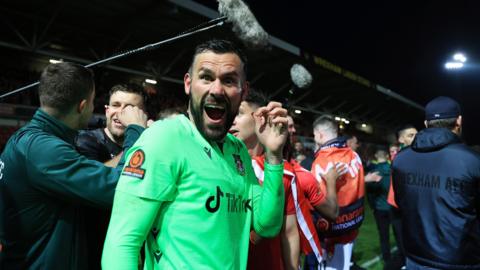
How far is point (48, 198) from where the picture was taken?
185 centimetres

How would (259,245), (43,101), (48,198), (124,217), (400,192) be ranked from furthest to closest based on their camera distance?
(400,192) < (259,245) < (43,101) < (48,198) < (124,217)

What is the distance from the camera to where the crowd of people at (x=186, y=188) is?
55.0 inches

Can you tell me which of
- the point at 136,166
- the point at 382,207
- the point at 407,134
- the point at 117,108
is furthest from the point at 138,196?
the point at 382,207

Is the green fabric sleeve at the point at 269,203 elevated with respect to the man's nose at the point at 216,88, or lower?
lower

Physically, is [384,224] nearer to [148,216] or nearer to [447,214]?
[447,214]

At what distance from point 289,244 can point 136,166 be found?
1397mm

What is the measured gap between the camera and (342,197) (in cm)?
462

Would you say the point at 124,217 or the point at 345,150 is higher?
the point at 345,150

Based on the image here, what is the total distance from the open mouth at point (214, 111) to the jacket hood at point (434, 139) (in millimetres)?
2216

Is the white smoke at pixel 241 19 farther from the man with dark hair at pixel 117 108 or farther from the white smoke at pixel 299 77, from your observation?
the man with dark hair at pixel 117 108

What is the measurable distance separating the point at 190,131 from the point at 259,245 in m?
1.06

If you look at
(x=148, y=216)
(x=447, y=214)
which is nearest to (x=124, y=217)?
(x=148, y=216)

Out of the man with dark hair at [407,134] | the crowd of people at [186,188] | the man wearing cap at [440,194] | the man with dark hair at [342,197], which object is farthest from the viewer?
the man with dark hair at [407,134]

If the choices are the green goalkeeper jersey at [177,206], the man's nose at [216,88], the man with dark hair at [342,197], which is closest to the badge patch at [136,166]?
the green goalkeeper jersey at [177,206]
